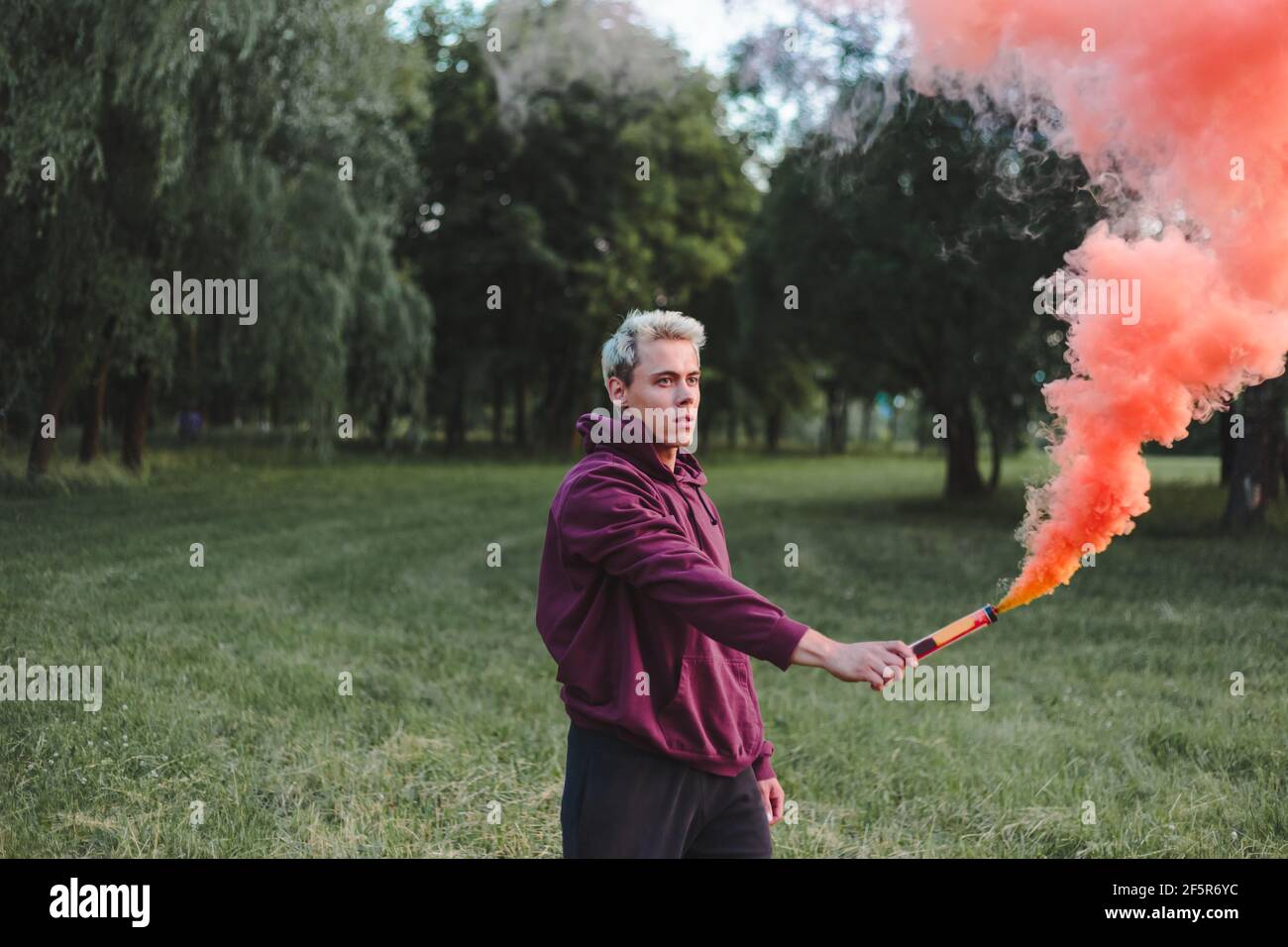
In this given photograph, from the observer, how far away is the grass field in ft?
17.1

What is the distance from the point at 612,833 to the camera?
10.3 feet

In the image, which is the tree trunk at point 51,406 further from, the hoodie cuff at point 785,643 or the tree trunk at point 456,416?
the tree trunk at point 456,416

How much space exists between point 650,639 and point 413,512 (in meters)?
14.7

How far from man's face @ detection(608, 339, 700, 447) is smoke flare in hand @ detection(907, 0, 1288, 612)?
1160 millimetres

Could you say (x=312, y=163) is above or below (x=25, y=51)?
above

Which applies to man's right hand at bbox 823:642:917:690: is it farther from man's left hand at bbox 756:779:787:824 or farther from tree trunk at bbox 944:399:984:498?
tree trunk at bbox 944:399:984:498

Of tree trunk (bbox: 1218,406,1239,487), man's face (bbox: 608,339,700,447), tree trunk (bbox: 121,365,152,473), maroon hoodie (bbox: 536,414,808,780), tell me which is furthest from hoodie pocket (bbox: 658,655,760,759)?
tree trunk (bbox: 1218,406,1239,487)

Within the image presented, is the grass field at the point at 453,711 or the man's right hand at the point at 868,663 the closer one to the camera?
the man's right hand at the point at 868,663

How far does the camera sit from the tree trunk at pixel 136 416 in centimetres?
938

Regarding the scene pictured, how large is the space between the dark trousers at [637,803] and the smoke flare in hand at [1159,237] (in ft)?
3.58

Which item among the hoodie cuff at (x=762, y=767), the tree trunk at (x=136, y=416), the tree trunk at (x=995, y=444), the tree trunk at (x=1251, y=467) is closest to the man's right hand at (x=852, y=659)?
the hoodie cuff at (x=762, y=767)

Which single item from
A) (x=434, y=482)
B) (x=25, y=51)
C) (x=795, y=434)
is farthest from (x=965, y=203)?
(x=795, y=434)
